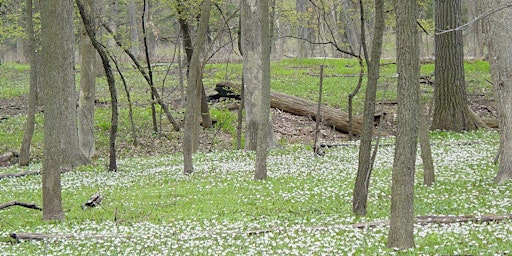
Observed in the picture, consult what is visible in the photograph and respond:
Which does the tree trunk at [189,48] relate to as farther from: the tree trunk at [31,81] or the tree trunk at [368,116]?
the tree trunk at [368,116]

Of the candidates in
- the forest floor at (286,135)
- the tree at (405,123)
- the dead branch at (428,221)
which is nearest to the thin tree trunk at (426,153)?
the dead branch at (428,221)

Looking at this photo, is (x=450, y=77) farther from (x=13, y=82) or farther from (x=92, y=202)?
(x=13, y=82)

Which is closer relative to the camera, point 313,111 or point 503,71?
point 503,71

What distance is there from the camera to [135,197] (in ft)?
40.9

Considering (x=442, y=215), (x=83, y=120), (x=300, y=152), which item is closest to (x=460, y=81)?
(x=300, y=152)

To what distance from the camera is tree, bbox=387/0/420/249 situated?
24.1 ft

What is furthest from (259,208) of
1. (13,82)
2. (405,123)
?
(13,82)

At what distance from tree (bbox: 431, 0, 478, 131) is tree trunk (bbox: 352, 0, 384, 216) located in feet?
35.6

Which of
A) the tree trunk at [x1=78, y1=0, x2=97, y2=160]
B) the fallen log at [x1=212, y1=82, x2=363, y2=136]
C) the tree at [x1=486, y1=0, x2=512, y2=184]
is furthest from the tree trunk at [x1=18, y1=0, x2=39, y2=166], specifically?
the tree at [x1=486, y1=0, x2=512, y2=184]

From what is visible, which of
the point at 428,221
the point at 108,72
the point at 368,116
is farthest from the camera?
the point at 108,72

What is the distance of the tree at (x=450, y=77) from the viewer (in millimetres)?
19828

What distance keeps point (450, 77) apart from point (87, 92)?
1207 centimetres

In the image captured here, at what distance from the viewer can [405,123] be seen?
7430 mm

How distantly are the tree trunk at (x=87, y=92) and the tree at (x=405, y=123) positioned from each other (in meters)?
13.0
